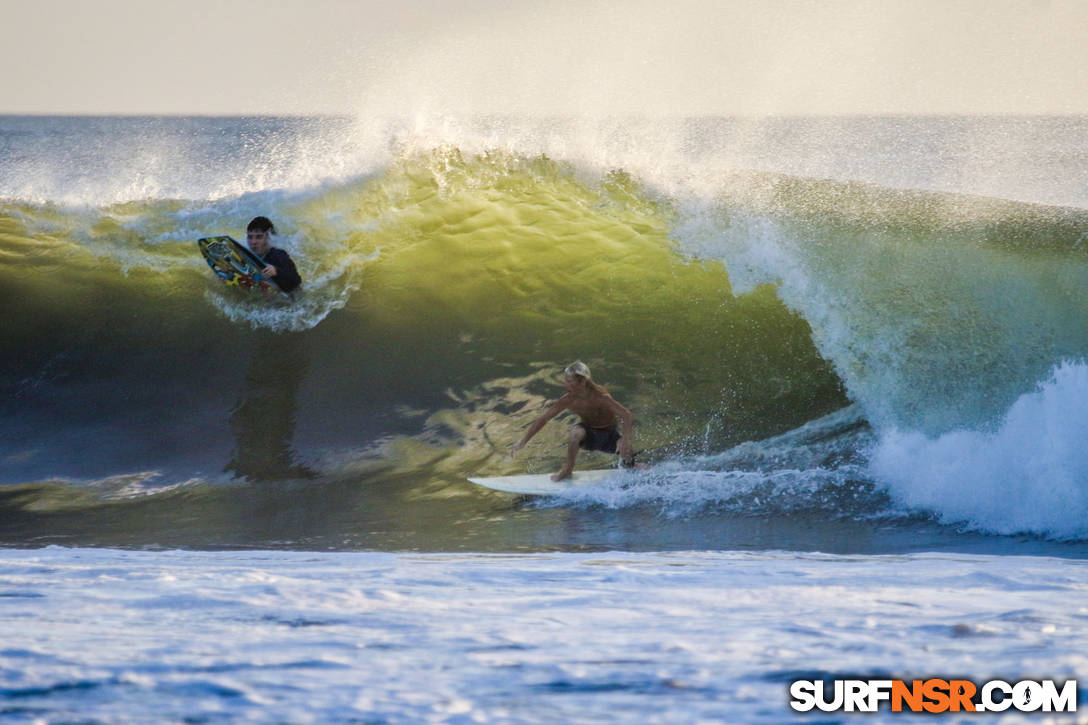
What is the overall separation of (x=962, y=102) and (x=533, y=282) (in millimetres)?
29851

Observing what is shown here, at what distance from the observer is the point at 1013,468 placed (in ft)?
17.7

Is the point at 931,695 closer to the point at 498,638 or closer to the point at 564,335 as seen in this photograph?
the point at 498,638

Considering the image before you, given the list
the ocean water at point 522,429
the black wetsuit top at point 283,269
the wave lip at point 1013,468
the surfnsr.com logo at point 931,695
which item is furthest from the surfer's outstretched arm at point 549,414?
the surfnsr.com logo at point 931,695

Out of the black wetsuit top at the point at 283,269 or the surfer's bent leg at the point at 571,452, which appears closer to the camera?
the surfer's bent leg at the point at 571,452

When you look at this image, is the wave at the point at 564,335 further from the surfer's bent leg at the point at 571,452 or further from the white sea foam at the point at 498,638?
the white sea foam at the point at 498,638

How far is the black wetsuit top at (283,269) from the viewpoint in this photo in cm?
740

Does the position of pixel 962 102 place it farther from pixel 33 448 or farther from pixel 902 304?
pixel 33 448

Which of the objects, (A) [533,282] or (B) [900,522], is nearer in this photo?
(B) [900,522]

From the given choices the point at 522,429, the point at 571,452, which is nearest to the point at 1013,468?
the point at 571,452

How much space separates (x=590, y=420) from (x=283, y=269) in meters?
2.97

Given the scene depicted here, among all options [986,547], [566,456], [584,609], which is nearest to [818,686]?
[584,609]

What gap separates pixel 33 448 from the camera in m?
7.09

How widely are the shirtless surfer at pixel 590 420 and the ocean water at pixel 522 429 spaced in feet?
0.87

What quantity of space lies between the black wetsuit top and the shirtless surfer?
105 inches
